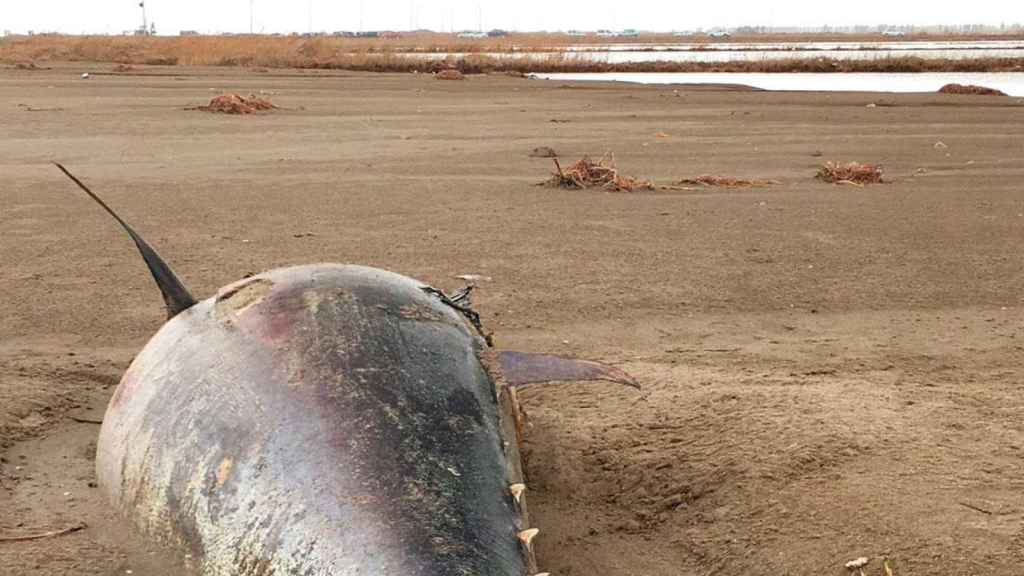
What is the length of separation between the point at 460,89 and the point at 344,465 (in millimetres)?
27433

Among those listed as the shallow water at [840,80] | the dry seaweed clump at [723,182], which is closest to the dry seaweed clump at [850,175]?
Answer: the dry seaweed clump at [723,182]

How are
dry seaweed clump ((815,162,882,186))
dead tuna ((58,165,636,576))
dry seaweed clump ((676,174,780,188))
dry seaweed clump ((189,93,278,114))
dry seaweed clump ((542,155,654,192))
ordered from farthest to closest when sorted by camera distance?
dry seaweed clump ((189,93,278,114)), dry seaweed clump ((815,162,882,186)), dry seaweed clump ((676,174,780,188)), dry seaweed clump ((542,155,654,192)), dead tuna ((58,165,636,576))

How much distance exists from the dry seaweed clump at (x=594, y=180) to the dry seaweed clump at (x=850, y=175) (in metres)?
2.20

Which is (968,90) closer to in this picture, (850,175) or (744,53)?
(850,175)

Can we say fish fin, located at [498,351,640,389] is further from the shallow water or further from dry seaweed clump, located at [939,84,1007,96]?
the shallow water

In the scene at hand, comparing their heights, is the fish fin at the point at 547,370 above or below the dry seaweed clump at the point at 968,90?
below

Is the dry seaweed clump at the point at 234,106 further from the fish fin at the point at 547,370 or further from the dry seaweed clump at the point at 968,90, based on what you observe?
the dry seaweed clump at the point at 968,90

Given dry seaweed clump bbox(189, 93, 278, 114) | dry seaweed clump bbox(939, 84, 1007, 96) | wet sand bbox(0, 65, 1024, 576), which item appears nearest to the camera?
wet sand bbox(0, 65, 1024, 576)

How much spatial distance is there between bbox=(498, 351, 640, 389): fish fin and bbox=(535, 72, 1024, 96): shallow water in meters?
28.6

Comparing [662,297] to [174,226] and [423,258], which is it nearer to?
[423,258]

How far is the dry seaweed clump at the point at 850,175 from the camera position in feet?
38.2

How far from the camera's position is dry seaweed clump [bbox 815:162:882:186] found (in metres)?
11.6

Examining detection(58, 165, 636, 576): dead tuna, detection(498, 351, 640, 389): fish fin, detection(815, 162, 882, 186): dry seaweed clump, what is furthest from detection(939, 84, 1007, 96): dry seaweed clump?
detection(58, 165, 636, 576): dead tuna

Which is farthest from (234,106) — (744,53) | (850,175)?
(744,53)
